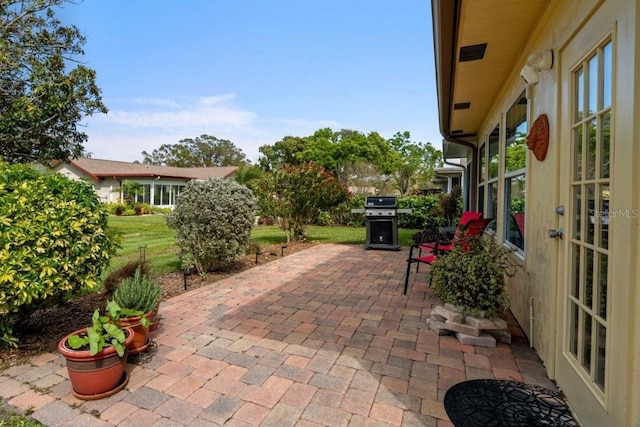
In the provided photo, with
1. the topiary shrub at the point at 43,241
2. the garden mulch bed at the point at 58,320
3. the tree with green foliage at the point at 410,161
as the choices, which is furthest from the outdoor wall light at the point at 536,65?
the tree with green foliage at the point at 410,161

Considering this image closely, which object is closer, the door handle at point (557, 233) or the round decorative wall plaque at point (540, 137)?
the door handle at point (557, 233)

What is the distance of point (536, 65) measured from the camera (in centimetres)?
233

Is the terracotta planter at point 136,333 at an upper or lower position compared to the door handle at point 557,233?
lower

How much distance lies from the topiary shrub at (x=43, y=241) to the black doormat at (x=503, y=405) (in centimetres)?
279

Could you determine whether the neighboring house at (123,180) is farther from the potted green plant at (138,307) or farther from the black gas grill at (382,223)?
the potted green plant at (138,307)

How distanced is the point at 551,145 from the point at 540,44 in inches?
36.1

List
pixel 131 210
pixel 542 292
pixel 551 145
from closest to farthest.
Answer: pixel 551 145, pixel 542 292, pixel 131 210

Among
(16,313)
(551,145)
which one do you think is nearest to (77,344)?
(16,313)

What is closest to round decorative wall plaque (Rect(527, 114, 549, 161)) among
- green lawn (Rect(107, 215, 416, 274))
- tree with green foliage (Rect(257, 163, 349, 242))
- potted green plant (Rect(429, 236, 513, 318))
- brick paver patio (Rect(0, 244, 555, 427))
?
potted green plant (Rect(429, 236, 513, 318))

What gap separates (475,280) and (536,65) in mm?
1668

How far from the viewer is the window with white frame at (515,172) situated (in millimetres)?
3121

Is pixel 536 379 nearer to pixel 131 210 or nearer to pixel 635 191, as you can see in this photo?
pixel 635 191

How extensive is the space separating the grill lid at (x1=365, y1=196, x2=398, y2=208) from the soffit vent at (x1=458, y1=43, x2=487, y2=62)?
14.6 ft

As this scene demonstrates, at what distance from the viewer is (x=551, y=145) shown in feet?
7.09
